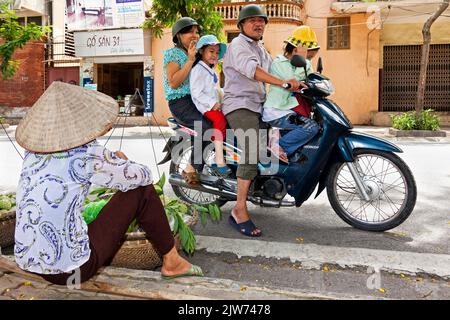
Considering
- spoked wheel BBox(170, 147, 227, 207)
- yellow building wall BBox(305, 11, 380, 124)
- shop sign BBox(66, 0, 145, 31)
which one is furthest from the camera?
shop sign BBox(66, 0, 145, 31)

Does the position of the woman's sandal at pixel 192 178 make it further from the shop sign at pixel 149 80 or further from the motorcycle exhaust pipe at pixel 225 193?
the shop sign at pixel 149 80

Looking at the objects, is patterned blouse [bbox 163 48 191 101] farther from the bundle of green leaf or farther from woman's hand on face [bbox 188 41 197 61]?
the bundle of green leaf

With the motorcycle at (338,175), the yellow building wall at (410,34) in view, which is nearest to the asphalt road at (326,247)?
the motorcycle at (338,175)

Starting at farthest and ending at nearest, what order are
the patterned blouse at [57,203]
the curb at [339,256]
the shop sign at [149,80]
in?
1. the shop sign at [149,80]
2. the curb at [339,256]
3. the patterned blouse at [57,203]

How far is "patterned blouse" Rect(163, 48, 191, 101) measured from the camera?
4039 millimetres

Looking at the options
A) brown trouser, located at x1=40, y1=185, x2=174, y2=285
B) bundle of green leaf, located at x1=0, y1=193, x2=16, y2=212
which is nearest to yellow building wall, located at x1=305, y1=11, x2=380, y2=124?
bundle of green leaf, located at x1=0, y1=193, x2=16, y2=212

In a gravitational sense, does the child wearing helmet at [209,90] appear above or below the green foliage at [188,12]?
below

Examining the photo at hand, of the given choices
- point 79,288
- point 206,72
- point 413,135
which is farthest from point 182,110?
point 413,135

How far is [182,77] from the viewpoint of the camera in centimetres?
396

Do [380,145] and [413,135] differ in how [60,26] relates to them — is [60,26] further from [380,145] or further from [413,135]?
[380,145]

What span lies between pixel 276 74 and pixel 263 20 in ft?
1.54

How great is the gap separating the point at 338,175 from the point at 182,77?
1.63 meters

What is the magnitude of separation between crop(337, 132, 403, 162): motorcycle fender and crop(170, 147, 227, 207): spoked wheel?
51.1 inches

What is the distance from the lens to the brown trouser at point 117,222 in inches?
88.2
